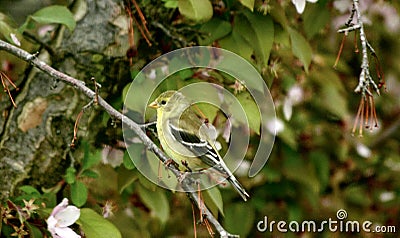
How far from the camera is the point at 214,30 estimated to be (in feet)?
4.87

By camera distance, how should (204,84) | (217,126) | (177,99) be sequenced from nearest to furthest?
(177,99) < (204,84) < (217,126)

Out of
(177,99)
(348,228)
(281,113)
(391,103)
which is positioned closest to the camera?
(177,99)

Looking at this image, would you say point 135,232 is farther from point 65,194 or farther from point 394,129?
point 394,129

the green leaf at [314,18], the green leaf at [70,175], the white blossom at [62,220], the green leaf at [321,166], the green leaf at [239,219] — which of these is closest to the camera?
the white blossom at [62,220]

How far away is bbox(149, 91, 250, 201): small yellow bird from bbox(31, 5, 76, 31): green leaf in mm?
265

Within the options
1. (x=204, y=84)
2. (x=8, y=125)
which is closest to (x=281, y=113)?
(x=204, y=84)

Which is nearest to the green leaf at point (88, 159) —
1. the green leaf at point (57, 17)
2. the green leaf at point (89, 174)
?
the green leaf at point (89, 174)

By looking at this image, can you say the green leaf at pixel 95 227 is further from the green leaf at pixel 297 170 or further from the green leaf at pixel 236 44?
the green leaf at pixel 297 170

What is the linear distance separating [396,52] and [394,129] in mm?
268

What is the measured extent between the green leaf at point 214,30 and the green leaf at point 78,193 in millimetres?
378

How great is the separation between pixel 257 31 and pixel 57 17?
390 mm

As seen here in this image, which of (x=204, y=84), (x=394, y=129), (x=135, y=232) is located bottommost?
(x=135, y=232)

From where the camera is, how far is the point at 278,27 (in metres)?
1.52
